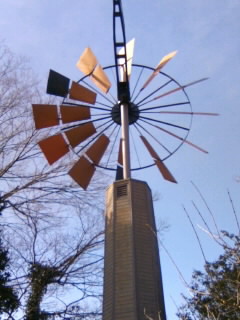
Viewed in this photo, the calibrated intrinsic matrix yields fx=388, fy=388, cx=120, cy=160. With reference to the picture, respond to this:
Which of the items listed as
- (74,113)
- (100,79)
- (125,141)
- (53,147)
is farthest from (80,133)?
(100,79)

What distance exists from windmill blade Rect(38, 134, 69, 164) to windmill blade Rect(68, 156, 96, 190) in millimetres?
389

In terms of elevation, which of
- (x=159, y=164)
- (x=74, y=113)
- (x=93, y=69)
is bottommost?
(x=159, y=164)

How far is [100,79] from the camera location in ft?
28.5

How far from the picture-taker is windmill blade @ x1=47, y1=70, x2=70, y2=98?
7.93 meters

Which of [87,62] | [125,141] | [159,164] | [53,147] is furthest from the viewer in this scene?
[87,62]

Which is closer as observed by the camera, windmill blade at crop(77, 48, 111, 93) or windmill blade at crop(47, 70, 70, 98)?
windmill blade at crop(47, 70, 70, 98)

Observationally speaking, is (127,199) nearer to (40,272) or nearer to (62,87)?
(62,87)

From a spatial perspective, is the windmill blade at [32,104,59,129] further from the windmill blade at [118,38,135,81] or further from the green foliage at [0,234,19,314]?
the green foliage at [0,234,19,314]

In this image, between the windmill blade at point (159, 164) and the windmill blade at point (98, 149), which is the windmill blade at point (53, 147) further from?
the windmill blade at point (159, 164)

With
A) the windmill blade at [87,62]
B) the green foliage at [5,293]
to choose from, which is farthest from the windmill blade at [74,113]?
the green foliage at [5,293]

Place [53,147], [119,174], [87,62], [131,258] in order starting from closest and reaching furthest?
[131,258] < [53,147] < [119,174] < [87,62]

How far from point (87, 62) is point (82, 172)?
262 centimetres

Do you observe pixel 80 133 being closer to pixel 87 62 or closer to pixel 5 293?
pixel 87 62

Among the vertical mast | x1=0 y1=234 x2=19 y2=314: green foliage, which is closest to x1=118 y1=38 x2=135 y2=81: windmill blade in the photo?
the vertical mast
